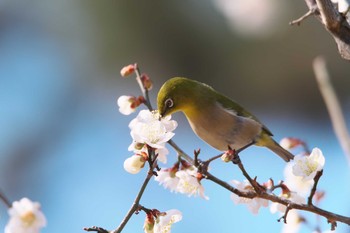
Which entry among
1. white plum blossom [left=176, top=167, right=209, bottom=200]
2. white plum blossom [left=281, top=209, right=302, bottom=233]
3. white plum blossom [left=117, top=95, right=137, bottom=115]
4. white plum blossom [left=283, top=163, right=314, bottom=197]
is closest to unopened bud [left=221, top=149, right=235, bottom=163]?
white plum blossom [left=176, top=167, right=209, bottom=200]

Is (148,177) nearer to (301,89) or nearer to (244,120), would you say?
(244,120)

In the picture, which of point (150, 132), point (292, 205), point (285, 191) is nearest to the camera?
point (292, 205)

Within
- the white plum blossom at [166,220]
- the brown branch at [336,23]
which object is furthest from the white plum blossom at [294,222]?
the brown branch at [336,23]

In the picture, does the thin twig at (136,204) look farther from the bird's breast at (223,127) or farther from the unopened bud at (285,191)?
the bird's breast at (223,127)

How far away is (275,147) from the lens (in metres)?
1.53

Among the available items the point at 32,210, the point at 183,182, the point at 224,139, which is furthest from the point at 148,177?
the point at 224,139

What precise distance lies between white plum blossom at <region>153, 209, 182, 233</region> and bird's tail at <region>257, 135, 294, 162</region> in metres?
0.47

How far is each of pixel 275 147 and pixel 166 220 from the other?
1.78 ft

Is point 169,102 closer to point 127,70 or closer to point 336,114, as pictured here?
point 127,70

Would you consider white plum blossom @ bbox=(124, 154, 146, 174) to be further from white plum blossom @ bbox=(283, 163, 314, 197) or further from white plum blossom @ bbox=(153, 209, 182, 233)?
white plum blossom @ bbox=(283, 163, 314, 197)

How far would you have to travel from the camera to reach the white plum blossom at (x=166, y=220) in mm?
1052

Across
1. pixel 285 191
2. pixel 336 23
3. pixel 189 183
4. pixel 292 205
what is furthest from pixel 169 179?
pixel 336 23

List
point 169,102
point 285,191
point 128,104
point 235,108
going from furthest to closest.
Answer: point 235,108 < point 169,102 < point 128,104 < point 285,191

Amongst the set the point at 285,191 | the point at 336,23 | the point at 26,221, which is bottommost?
the point at 26,221
